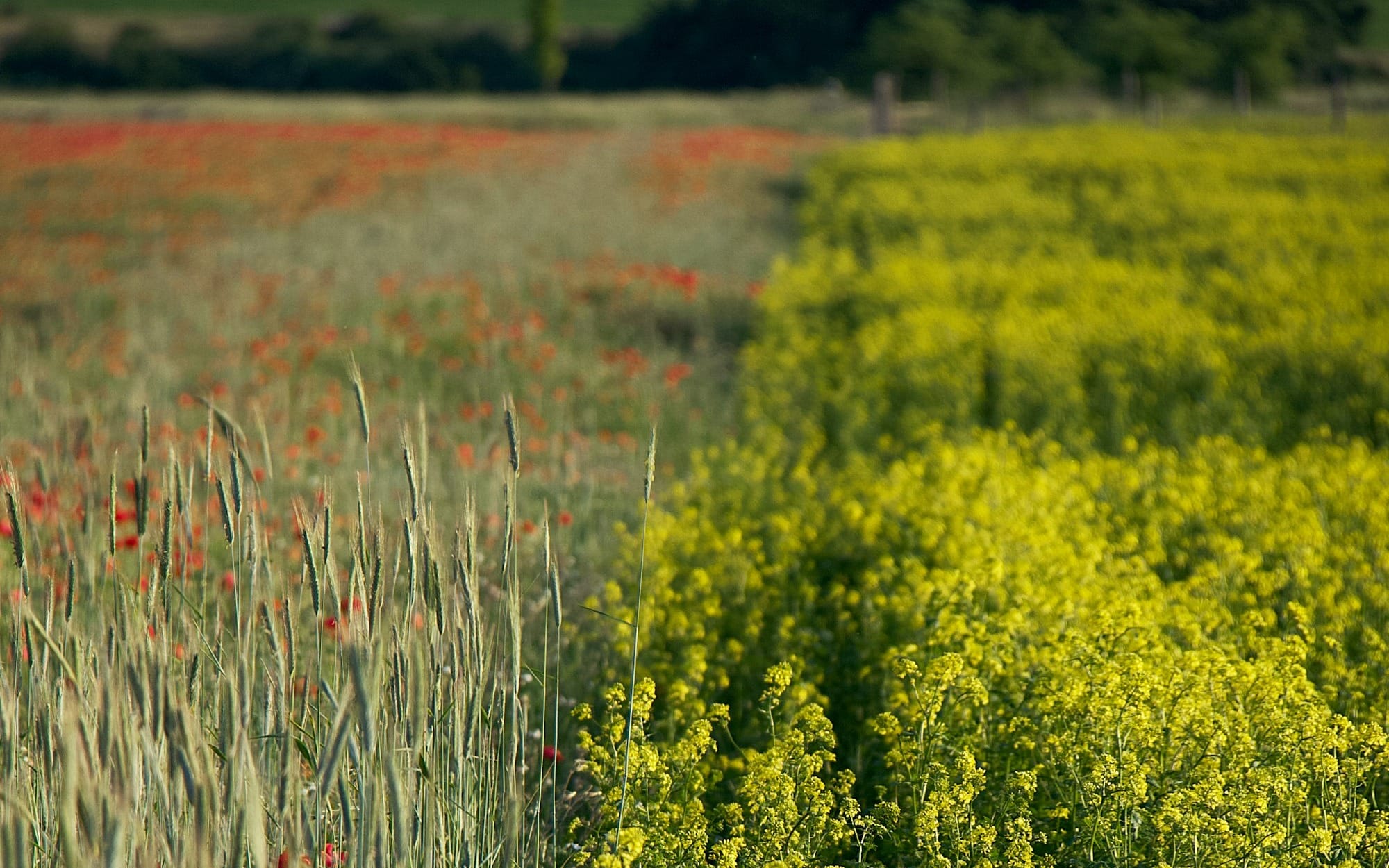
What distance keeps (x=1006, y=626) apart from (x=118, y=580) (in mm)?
1890

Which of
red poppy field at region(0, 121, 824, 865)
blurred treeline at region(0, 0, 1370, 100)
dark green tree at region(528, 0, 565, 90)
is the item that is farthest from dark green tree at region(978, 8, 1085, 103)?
dark green tree at region(528, 0, 565, 90)

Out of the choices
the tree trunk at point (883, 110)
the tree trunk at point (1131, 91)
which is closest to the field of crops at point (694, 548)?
the tree trunk at point (883, 110)

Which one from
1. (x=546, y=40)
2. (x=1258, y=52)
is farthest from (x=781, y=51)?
(x=1258, y=52)

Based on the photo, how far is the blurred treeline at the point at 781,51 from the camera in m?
31.1

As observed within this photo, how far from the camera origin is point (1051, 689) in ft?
9.05

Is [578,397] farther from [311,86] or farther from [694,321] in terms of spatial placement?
[311,86]

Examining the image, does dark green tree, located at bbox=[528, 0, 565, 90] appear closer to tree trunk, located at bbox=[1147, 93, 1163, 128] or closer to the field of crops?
tree trunk, located at bbox=[1147, 93, 1163, 128]

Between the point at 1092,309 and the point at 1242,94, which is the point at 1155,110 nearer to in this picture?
the point at 1242,94

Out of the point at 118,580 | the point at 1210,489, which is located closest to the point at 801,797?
the point at 118,580

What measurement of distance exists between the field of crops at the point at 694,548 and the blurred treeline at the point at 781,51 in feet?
70.6

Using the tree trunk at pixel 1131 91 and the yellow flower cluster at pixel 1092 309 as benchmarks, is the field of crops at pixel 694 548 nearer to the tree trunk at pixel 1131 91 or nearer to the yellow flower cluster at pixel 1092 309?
the yellow flower cluster at pixel 1092 309

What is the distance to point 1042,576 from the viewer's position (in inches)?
141

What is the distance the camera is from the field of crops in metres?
1.98

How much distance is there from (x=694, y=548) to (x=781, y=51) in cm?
4158
